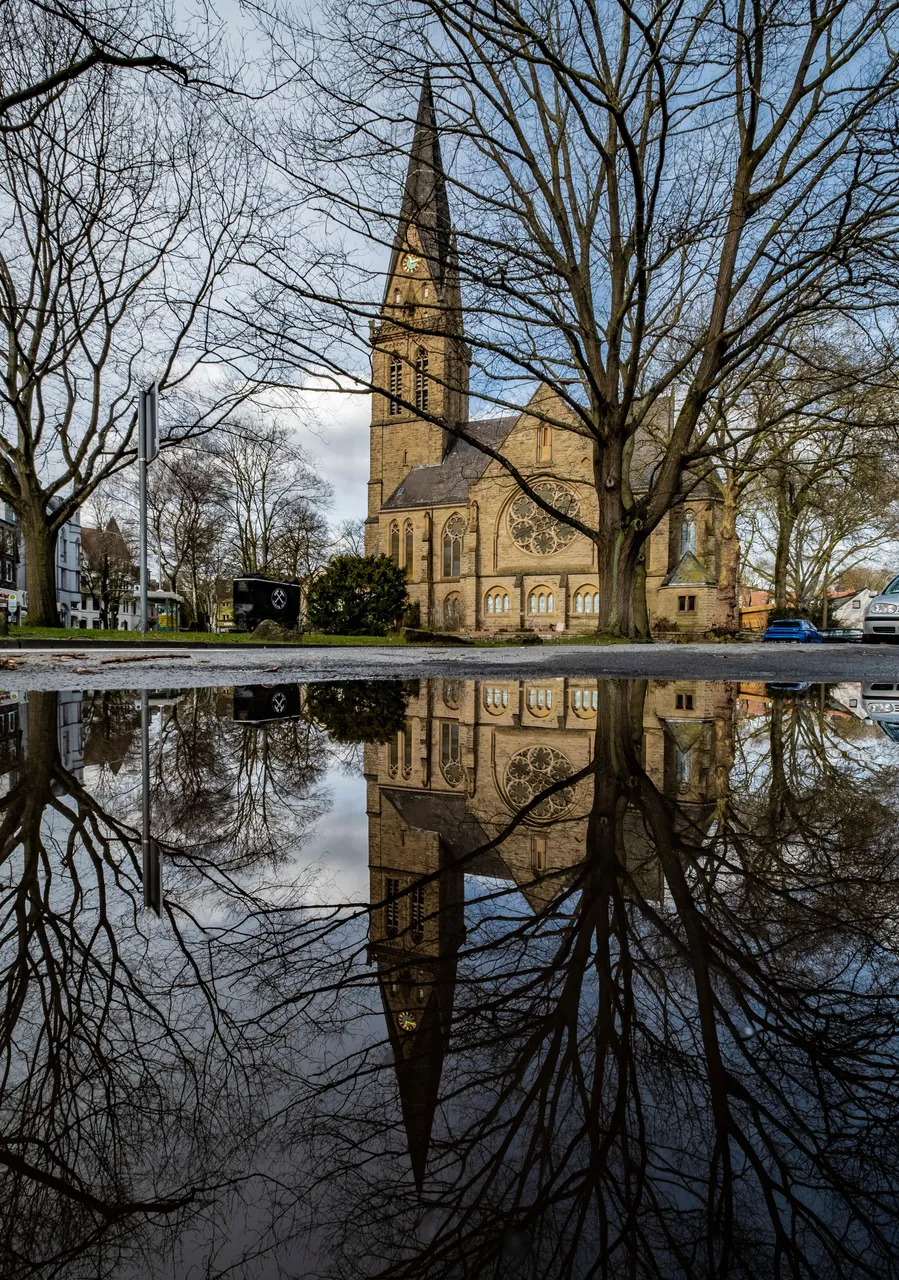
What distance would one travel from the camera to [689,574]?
3641 centimetres

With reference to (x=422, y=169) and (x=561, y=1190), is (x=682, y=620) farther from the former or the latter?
(x=561, y=1190)

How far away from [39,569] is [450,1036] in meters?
18.0

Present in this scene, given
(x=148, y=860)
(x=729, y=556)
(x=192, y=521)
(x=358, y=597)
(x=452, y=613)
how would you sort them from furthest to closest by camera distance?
(x=452, y=613)
(x=192, y=521)
(x=729, y=556)
(x=358, y=597)
(x=148, y=860)

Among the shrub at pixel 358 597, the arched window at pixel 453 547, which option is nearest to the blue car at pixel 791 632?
the shrub at pixel 358 597

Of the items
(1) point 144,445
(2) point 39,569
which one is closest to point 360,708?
(1) point 144,445

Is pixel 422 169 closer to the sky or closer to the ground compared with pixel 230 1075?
closer to the sky

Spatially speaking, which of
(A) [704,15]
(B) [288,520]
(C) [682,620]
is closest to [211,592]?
(B) [288,520]

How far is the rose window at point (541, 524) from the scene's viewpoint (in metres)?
41.5

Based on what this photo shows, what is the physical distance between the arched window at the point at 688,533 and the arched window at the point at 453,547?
13.1 meters

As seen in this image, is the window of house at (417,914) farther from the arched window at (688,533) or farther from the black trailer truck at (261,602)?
the arched window at (688,533)

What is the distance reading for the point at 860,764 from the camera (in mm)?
2270

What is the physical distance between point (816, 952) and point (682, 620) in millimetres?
37454

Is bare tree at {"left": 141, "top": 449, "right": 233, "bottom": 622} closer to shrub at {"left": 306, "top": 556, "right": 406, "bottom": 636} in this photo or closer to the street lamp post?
shrub at {"left": 306, "top": 556, "right": 406, "bottom": 636}

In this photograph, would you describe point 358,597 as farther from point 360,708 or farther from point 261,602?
point 360,708
